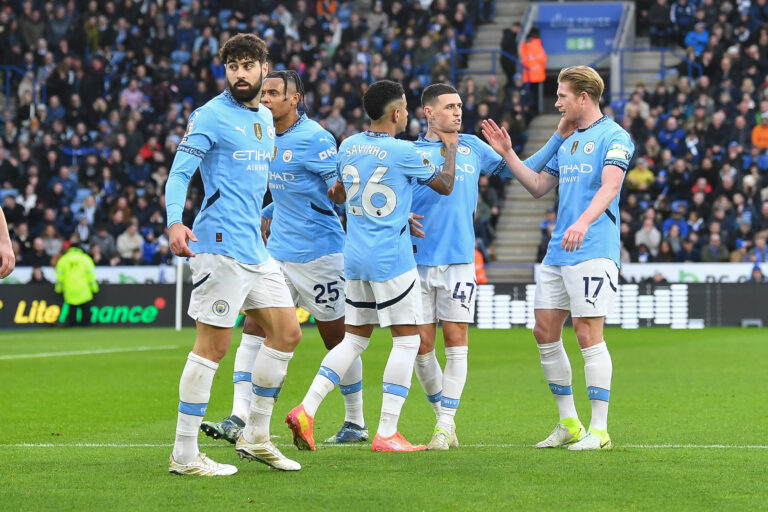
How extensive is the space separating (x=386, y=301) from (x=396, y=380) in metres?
0.50

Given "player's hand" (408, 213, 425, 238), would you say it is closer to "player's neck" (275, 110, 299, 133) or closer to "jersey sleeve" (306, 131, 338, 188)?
"jersey sleeve" (306, 131, 338, 188)

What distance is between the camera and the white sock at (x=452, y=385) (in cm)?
801

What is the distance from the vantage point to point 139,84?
3131 centimetres

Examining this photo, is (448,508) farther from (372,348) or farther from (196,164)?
(372,348)

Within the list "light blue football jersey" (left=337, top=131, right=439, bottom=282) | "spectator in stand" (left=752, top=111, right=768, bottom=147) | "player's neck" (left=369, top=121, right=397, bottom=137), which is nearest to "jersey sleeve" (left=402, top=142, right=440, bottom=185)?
"light blue football jersey" (left=337, top=131, right=439, bottom=282)

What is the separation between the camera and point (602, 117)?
838 centimetres

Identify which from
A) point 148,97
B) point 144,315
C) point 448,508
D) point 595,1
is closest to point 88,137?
point 148,97

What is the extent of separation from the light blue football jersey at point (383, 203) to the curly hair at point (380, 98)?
163 mm

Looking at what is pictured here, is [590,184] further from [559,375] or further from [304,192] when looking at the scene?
[304,192]

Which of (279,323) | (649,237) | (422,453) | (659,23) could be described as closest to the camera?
(279,323)

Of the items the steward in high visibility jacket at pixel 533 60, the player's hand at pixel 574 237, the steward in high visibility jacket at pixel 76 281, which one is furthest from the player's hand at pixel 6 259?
the steward in high visibility jacket at pixel 533 60

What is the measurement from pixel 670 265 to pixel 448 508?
64.8 ft

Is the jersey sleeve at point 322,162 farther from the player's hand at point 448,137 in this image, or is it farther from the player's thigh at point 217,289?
the player's thigh at point 217,289

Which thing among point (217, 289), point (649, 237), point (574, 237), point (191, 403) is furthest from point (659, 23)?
point (191, 403)
